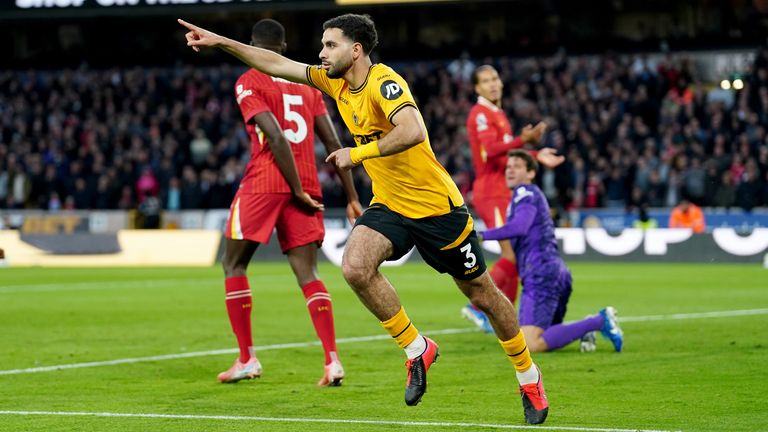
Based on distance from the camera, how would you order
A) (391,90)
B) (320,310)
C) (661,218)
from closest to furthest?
(391,90)
(320,310)
(661,218)

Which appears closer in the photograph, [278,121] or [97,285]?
[278,121]

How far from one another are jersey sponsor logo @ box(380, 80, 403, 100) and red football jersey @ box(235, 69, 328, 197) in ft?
6.92

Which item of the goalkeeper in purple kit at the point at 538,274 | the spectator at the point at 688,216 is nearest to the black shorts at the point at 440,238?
the goalkeeper in purple kit at the point at 538,274

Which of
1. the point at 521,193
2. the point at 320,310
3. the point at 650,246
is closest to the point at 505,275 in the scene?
the point at 521,193

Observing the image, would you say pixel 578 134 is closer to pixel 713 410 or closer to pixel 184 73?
pixel 184 73

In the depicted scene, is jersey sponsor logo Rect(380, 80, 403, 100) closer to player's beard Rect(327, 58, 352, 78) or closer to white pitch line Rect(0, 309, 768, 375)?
player's beard Rect(327, 58, 352, 78)

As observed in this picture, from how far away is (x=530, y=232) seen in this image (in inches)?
411

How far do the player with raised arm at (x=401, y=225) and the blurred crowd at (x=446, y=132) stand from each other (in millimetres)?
21371

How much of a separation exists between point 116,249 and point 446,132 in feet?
34.4

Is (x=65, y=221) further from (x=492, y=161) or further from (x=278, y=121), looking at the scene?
(x=278, y=121)

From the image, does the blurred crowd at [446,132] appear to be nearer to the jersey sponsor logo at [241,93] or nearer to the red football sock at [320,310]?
the red football sock at [320,310]

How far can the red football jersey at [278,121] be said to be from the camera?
28.9 feet

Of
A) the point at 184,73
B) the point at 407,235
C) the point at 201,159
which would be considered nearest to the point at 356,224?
the point at 407,235

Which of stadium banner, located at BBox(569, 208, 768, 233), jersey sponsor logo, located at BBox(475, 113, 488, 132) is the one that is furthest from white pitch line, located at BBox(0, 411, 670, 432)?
stadium banner, located at BBox(569, 208, 768, 233)
